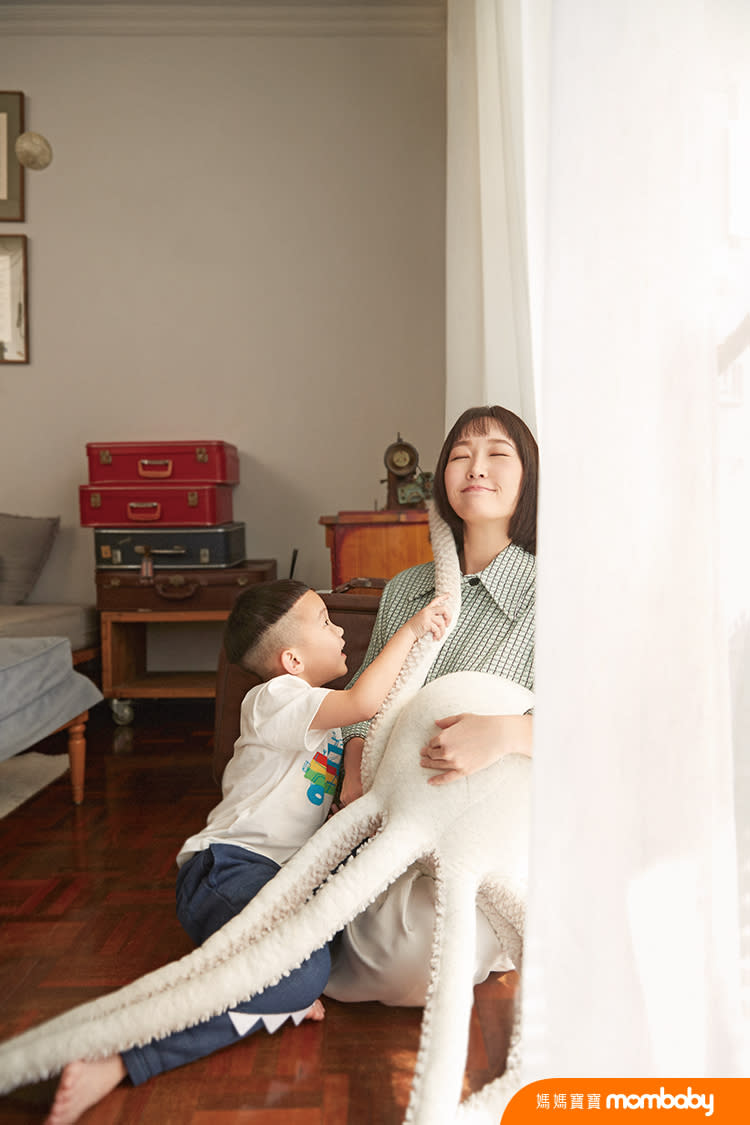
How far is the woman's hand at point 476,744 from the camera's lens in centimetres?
114

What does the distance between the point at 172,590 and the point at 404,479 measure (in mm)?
1087

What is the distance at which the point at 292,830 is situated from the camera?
4.58 feet

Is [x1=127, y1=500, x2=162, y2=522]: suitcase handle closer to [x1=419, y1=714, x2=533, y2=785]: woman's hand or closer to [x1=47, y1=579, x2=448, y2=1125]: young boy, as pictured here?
[x1=47, y1=579, x2=448, y2=1125]: young boy

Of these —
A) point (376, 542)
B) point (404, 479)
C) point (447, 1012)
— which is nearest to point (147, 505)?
point (404, 479)

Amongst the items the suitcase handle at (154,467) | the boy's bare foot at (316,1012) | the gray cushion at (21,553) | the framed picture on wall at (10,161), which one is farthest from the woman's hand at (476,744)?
the framed picture on wall at (10,161)

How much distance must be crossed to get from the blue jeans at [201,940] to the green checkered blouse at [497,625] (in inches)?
11.4

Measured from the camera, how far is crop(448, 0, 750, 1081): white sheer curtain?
0.69m

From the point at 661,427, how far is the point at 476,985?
2.95 ft

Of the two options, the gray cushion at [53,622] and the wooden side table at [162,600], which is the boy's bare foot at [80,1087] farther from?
the wooden side table at [162,600]

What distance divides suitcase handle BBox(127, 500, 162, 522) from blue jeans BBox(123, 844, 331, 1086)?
2.24m

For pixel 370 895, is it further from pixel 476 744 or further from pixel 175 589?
pixel 175 589

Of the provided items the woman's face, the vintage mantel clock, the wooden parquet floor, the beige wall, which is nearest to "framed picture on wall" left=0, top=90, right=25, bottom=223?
the beige wall

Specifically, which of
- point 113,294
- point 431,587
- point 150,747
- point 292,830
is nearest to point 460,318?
point 431,587

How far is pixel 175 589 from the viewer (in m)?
3.45
